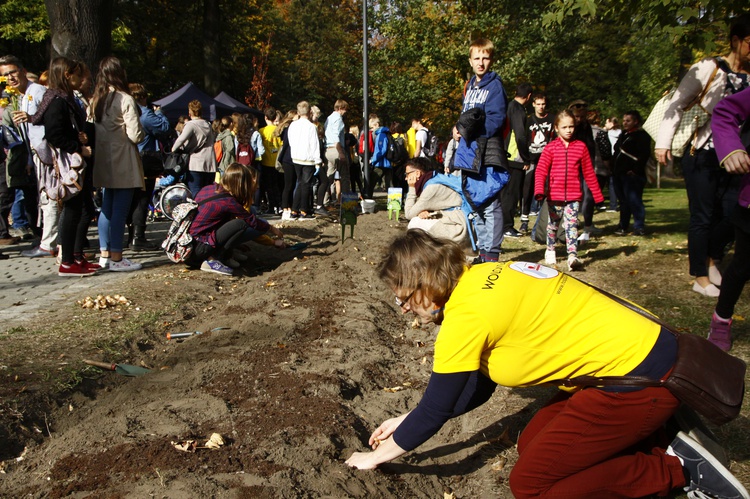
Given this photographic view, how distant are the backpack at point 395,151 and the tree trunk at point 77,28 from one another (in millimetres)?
7615

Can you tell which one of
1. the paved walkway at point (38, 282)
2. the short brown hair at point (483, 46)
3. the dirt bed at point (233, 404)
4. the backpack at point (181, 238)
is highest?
the short brown hair at point (483, 46)

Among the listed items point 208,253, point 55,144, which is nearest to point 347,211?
point 208,253

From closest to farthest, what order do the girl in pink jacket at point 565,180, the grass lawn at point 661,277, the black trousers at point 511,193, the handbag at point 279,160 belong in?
the grass lawn at point 661,277 < the girl in pink jacket at point 565,180 < the black trousers at point 511,193 < the handbag at point 279,160

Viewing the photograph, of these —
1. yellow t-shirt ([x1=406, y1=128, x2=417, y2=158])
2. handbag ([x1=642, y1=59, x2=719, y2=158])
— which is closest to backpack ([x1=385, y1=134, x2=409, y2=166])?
yellow t-shirt ([x1=406, y1=128, x2=417, y2=158])

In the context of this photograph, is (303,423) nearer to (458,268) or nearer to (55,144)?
(458,268)

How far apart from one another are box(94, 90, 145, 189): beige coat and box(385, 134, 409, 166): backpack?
9.05m

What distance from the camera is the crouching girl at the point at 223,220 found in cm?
723

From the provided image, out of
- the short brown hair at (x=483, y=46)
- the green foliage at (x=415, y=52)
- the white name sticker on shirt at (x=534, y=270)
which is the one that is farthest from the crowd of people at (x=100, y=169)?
the green foliage at (x=415, y=52)

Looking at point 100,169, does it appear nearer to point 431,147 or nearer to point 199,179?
point 199,179

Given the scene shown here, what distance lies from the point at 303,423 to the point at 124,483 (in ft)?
3.25

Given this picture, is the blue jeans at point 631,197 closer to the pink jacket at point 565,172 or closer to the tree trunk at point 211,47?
the pink jacket at point 565,172

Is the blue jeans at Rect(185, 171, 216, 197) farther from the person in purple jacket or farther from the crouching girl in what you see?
the person in purple jacket

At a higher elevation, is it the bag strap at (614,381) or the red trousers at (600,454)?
the bag strap at (614,381)

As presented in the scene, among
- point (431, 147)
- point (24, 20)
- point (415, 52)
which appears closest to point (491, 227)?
point (431, 147)
